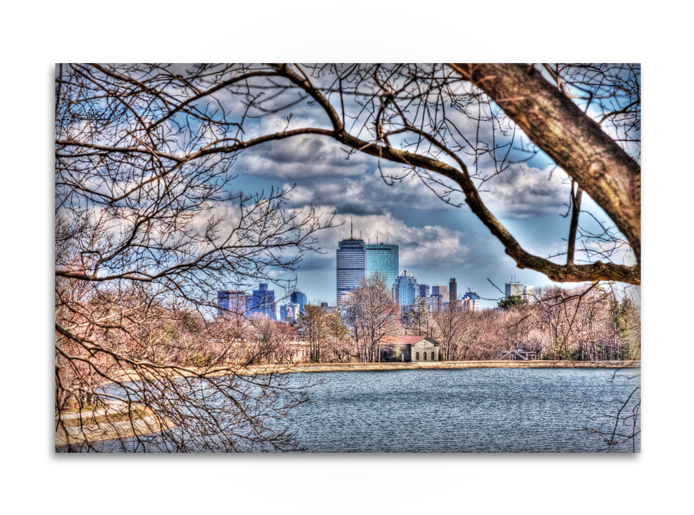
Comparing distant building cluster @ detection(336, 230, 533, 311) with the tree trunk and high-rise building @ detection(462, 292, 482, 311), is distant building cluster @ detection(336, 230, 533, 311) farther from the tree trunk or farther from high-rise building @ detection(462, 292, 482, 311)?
the tree trunk

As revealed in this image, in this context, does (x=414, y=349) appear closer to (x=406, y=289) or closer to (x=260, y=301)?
(x=406, y=289)

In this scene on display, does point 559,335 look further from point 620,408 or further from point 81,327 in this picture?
point 81,327

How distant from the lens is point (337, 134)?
2.71 meters

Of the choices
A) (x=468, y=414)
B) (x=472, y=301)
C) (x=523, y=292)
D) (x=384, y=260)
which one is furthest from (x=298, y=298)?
(x=523, y=292)

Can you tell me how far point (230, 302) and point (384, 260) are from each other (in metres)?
0.91

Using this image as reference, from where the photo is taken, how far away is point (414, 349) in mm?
3783

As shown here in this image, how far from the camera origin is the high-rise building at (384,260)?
374cm

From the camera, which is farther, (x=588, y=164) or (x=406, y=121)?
(x=406, y=121)

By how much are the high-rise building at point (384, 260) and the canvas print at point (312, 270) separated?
12mm

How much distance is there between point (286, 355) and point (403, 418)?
0.76 m

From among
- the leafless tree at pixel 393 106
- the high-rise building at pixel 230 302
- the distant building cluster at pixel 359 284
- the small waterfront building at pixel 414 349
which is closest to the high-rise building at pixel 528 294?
the distant building cluster at pixel 359 284

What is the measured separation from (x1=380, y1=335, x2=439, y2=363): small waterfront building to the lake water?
9cm

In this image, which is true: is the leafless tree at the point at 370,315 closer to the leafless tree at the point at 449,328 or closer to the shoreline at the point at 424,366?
the shoreline at the point at 424,366
